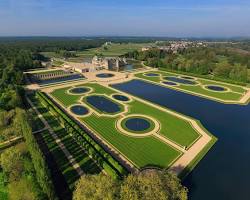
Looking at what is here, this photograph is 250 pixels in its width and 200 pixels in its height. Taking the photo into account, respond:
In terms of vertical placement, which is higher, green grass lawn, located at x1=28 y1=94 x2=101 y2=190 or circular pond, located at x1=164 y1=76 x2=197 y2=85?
green grass lawn, located at x1=28 y1=94 x2=101 y2=190

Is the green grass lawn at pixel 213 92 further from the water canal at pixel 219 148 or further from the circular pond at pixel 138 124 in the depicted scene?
the circular pond at pixel 138 124

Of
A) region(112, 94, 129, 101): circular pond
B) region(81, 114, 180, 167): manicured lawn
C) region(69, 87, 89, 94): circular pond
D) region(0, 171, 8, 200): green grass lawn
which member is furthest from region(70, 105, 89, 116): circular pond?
region(0, 171, 8, 200): green grass lawn

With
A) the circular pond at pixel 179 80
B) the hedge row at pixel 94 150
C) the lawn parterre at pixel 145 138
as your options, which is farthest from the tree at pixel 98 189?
the circular pond at pixel 179 80

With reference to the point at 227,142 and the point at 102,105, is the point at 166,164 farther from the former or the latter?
the point at 102,105

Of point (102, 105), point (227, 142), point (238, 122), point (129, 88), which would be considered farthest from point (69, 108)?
point (238, 122)

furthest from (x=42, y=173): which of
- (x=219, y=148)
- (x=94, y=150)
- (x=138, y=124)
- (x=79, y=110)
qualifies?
(x=219, y=148)

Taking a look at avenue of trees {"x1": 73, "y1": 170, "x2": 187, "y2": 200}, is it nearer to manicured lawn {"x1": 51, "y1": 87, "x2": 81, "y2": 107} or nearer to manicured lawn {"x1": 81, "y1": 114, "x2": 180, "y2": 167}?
manicured lawn {"x1": 81, "y1": 114, "x2": 180, "y2": 167}
